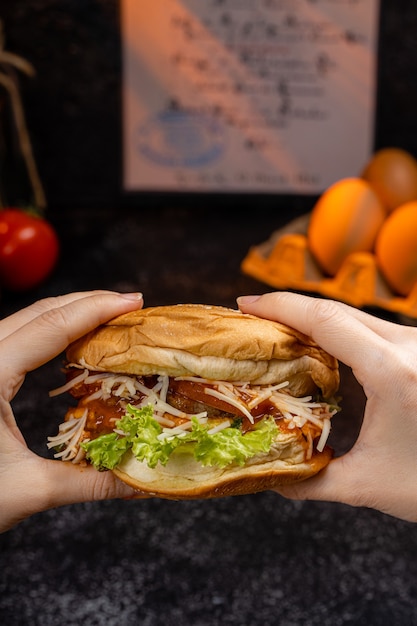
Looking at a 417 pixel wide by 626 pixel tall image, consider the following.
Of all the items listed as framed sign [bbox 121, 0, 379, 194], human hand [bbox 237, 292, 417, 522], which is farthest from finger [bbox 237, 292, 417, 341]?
framed sign [bbox 121, 0, 379, 194]

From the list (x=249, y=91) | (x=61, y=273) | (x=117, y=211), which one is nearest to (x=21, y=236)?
(x=61, y=273)

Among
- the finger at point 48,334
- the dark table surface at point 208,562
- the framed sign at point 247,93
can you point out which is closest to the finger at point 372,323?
the finger at point 48,334

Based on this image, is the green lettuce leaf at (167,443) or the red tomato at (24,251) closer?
→ the green lettuce leaf at (167,443)

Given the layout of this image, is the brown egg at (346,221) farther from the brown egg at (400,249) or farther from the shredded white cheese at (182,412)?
the shredded white cheese at (182,412)

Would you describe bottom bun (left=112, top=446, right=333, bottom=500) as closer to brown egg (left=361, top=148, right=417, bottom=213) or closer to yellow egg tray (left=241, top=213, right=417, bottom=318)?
yellow egg tray (left=241, top=213, right=417, bottom=318)

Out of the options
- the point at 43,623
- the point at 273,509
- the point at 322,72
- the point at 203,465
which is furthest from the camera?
the point at 322,72

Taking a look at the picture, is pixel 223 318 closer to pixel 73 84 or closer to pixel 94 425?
pixel 94 425
